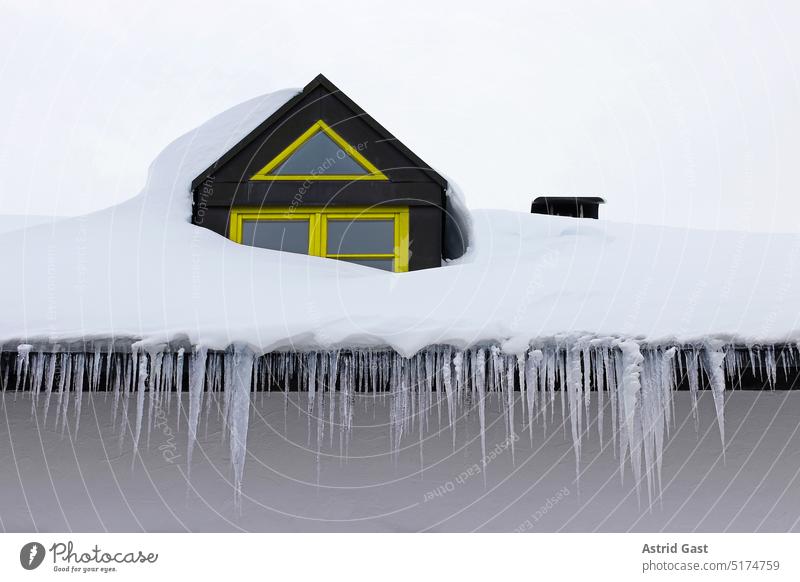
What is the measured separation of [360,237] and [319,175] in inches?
25.0

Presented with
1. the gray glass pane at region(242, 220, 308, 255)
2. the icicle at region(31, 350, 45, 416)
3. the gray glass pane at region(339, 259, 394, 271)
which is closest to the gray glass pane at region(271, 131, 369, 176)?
the gray glass pane at region(242, 220, 308, 255)

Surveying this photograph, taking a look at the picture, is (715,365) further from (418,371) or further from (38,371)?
(38,371)

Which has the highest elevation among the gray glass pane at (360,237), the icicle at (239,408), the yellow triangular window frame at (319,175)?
the yellow triangular window frame at (319,175)

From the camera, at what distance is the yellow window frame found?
592 centimetres

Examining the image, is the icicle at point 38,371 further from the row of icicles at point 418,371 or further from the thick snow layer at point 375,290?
the thick snow layer at point 375,290

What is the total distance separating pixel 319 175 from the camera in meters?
6.02

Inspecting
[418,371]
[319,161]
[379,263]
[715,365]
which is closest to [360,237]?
[379,263]

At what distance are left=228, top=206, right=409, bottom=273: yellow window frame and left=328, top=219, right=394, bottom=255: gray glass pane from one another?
3cm

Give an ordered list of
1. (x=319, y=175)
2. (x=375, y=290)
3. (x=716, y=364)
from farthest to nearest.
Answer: (x=319, y=175) < (x=375, y=290) < (x=716, y=364)

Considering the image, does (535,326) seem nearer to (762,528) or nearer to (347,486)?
(347,486)

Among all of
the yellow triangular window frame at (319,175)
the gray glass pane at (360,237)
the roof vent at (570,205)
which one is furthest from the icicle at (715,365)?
the roof vent at (570,205)

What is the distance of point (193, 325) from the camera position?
13.0 ft

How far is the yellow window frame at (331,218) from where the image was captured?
592 centimetres

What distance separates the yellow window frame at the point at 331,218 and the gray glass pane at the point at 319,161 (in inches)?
12.8
